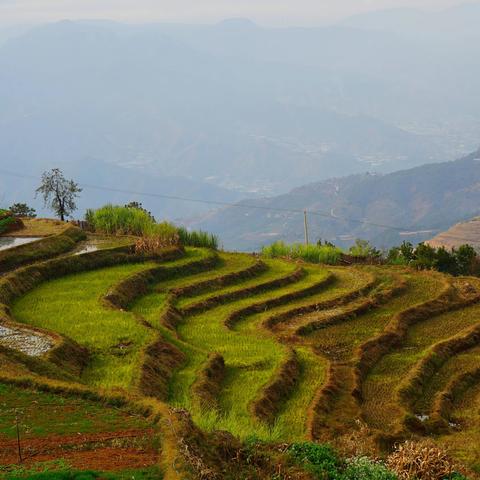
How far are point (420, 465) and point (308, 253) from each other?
28951 mm

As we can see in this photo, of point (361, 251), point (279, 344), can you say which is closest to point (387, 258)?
point (361, 251)

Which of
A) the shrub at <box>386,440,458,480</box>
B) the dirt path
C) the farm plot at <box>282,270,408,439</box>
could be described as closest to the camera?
the shrub at <box>386,440,458,480</box>

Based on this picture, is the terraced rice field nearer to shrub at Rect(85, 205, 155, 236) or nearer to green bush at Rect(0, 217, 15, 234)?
shrub at Rect(85, 205, 155, 236)

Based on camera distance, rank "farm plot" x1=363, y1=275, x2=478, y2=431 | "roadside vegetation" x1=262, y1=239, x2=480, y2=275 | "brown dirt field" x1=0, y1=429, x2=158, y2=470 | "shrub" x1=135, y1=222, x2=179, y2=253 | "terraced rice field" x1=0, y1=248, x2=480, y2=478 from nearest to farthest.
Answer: "brown dirt field" x1=0, y1=429, x2=158, y2=470 → "terraced rice field" x1=0, y1=248, x2=480, y2=478 → "farm plot" x1=363, y1=275, x2=478, y2=431 → "shrub" x1=135, y1=222, x2=179, y2=253 → "roadside vegetation" x1=262, y1=239, x2=480, y2=275

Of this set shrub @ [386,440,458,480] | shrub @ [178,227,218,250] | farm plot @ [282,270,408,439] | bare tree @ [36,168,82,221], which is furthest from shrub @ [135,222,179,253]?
shrub @ [386,440,458,480]

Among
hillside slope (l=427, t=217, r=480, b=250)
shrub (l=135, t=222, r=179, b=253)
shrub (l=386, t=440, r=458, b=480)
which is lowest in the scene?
hillside slope (l=427, t=217, r=480, b=250)

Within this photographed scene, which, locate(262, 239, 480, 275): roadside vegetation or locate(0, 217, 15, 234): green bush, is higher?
locate(0, 217, 15, 234): green bush

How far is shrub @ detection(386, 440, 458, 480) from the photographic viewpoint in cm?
1423

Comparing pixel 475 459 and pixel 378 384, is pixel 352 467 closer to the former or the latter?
pixel 475 459

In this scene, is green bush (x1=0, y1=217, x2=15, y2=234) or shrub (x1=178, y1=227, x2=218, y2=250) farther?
shrub (x1=178, y1=227, x2=218, y2=250)

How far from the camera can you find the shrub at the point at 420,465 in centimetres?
1423

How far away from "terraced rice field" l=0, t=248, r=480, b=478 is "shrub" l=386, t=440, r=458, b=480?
2.33 meters

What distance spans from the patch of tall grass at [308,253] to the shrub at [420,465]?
28.0 meters

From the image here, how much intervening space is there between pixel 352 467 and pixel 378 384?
10.8m
